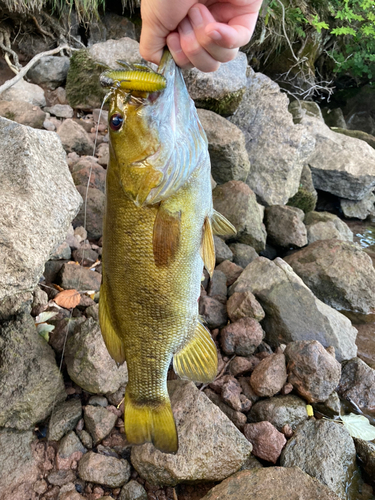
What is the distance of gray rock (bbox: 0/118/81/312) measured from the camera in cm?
218

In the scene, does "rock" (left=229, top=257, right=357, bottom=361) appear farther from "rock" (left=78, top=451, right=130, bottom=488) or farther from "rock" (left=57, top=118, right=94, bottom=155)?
"rock" (left=57, top=118, right=94, bottom=155)

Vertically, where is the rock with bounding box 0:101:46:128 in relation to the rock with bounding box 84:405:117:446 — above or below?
above

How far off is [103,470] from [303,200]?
19.6 ft

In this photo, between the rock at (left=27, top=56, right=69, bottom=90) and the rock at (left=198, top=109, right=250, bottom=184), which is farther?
the rock at (left=27, top=56, right=69, bottom=90)

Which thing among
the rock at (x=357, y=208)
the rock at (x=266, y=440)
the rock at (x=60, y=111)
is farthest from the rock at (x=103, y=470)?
the rock at (x=357, y=208)

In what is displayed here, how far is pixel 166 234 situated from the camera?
65.5 inches

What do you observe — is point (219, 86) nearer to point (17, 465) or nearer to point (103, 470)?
point (103, 470)

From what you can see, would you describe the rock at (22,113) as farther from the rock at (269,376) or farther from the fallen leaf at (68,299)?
the rock at (269,376)

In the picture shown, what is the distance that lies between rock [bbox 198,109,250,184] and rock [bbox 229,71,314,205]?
814mm

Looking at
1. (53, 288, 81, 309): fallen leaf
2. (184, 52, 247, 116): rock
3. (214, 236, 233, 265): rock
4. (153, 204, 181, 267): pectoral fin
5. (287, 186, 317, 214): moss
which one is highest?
(153, 204, 181, 267): pectoral fin

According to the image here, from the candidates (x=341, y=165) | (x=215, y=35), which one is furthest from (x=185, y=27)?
(x=341, y=165)

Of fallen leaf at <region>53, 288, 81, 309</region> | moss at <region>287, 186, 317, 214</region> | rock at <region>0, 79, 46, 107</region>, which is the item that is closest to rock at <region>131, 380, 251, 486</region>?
fallen leaf at <region>53, 288, 81, 309</region>

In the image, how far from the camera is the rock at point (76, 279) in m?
3.46

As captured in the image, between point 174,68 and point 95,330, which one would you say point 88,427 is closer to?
point 95,330
